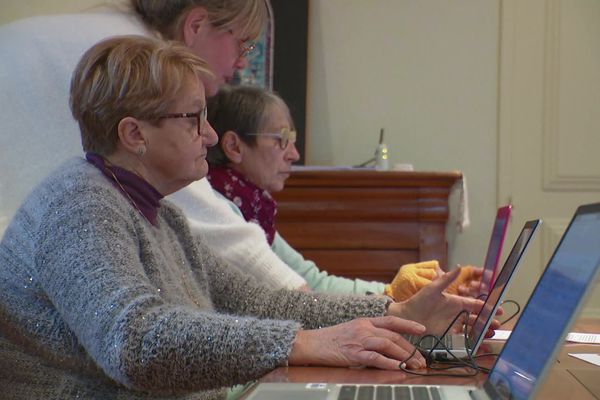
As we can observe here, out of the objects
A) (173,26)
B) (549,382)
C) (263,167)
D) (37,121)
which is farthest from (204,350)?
(263,167)

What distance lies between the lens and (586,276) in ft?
2.25

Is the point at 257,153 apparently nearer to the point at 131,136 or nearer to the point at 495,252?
the point at 495,252

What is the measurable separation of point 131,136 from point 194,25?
65 centimetres

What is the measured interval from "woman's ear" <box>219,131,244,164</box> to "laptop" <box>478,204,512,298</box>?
83cm

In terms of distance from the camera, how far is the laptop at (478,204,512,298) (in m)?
1.66

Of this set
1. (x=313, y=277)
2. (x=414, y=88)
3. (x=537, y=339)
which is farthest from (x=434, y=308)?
(x=414, y=88)

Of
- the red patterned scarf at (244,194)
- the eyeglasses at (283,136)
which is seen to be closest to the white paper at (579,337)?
the red patterned scarf at (244,194)

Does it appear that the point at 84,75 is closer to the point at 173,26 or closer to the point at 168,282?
the point at 168,282

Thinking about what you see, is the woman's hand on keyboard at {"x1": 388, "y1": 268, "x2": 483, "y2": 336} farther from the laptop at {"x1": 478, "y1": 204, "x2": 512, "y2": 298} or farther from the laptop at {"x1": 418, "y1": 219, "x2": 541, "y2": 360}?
the laptop at {"x1": 478, "y1": 204, "x2": 512, "y2": 298}

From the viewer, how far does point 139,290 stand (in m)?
1.13

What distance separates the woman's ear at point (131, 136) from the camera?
1.40 meters

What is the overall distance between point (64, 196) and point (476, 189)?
2.93 metres

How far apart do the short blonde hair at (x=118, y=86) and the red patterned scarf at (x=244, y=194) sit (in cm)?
97

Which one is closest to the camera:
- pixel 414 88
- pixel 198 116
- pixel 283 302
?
pixel 198 116
